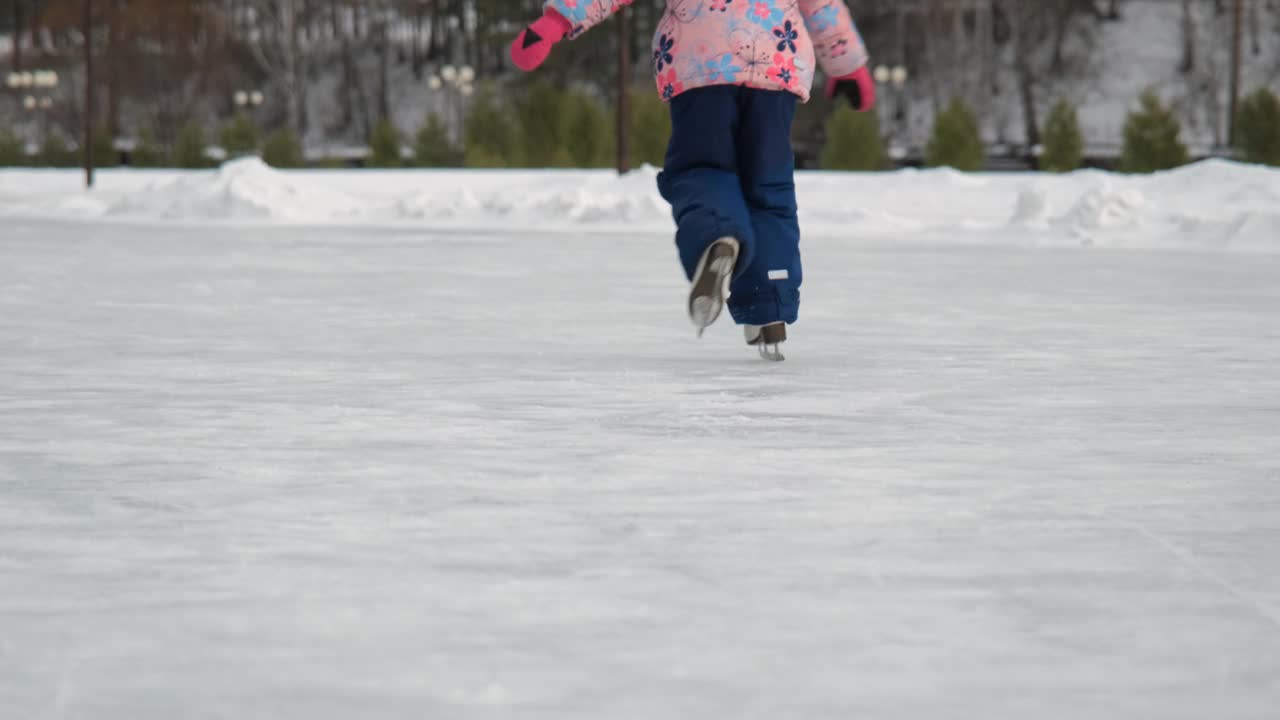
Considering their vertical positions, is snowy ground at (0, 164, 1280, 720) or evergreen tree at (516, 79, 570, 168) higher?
evergreen tree at (516, 79, 570, 168)

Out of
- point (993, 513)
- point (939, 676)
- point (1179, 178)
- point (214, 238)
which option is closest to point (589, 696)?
point (939, 676)

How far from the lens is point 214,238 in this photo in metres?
15.5

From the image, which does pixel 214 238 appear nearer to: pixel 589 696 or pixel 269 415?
pixel 269 415

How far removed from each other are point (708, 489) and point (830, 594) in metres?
0.98

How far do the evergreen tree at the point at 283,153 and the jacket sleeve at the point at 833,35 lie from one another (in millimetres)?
27054

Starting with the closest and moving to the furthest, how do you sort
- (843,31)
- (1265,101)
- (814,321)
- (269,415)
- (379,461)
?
(379,461), (269,415), (843,31), (814,321), (1265,101)

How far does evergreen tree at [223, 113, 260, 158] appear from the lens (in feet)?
118

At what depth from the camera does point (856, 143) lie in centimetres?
2714

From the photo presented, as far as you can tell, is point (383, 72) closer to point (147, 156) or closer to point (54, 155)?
point (54, 155)

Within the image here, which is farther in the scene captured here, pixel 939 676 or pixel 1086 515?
pixel 1086 515

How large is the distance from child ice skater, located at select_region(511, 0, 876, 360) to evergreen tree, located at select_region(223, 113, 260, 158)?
1190 inches

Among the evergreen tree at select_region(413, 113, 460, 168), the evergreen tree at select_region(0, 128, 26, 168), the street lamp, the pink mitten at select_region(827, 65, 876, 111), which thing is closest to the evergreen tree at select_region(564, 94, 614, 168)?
the evergreen tree at select_region(413, 113, 460, 168)

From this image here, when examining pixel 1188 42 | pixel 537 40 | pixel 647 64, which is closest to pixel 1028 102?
pixel 1188 42

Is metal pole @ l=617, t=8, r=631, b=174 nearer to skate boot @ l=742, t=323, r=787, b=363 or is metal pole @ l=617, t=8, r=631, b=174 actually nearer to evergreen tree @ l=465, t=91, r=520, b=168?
evergreen tree @ l=465, t=91, r=520, b=168
